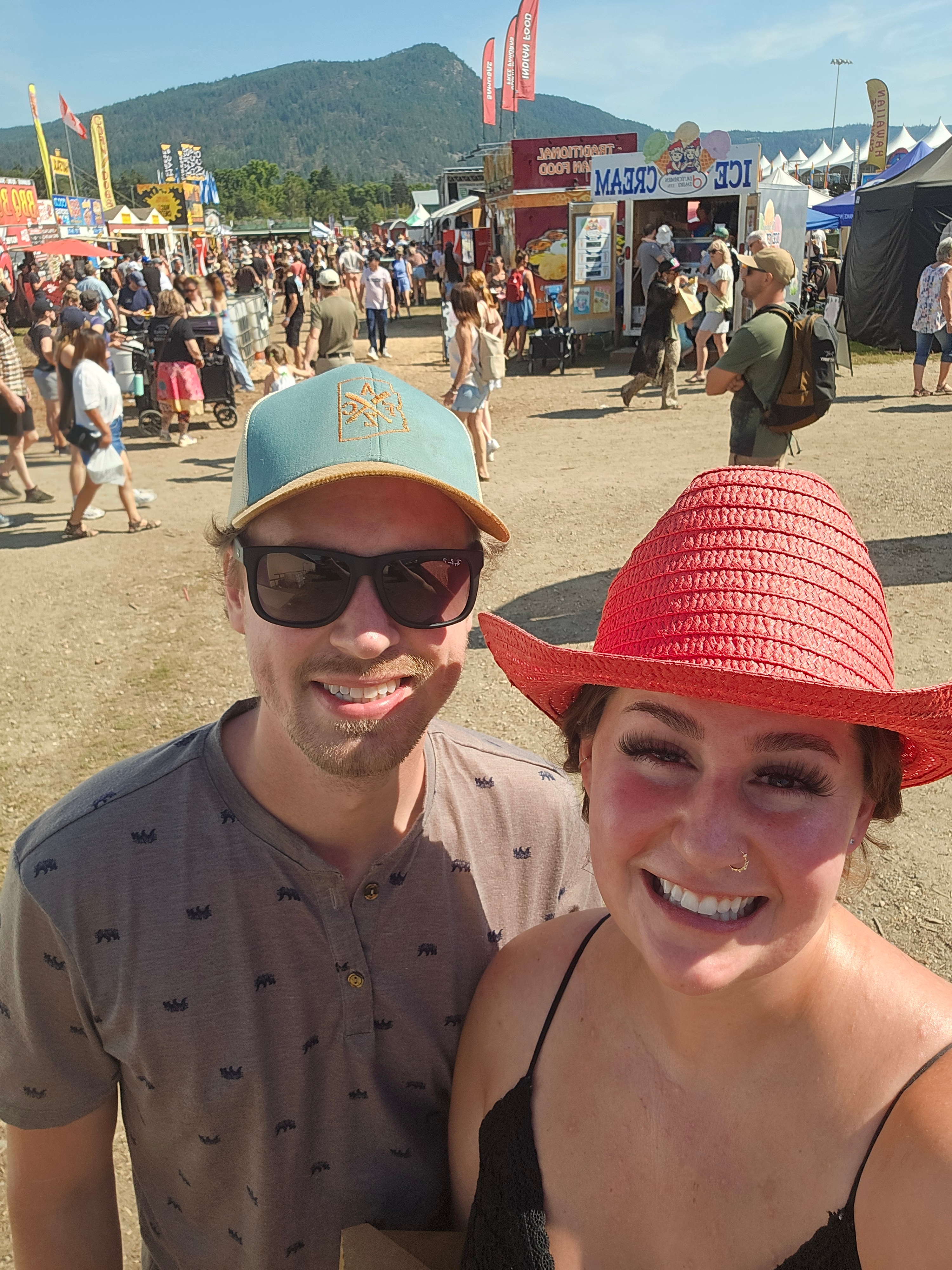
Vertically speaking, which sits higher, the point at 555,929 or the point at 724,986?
the point at 724,986

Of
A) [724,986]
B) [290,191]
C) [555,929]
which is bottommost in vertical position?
[555,929]

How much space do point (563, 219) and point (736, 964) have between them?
2213 cm

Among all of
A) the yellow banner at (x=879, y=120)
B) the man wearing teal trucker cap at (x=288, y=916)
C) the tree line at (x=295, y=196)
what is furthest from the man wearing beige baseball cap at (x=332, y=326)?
the tree line at (x=295, y=196)

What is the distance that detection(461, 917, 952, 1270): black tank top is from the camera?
4.54 ft

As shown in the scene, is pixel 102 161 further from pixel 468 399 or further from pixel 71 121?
pixel 468 399

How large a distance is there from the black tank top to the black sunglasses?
770 mm

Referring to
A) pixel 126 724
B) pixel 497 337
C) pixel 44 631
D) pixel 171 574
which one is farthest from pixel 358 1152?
pixel 497 337

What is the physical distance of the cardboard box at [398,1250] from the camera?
141 centimetres

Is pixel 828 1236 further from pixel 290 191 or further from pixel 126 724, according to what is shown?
pixel 290 191

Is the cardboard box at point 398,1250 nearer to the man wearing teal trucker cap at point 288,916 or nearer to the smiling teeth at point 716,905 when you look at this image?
the man wearing teal trucker cap at point 288,916

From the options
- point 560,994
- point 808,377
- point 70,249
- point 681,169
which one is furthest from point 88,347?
point 70,249

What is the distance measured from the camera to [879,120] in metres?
39.6

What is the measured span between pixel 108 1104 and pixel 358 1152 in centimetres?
48

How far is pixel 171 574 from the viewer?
753 centimetres
